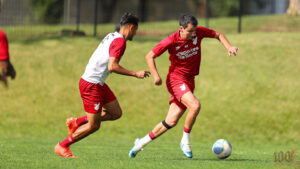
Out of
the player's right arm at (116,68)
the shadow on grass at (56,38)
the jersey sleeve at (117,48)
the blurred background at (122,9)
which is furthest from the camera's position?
the blurred background at (122,9)

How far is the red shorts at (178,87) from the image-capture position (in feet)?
28.0

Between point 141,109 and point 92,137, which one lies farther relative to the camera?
point 141,109

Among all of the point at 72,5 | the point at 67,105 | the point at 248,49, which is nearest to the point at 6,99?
the point at 67,105

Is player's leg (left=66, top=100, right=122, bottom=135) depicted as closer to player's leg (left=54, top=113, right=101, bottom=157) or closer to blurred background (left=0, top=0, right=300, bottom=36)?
player's leg (left=54, top=113, right=101, bottom=157)

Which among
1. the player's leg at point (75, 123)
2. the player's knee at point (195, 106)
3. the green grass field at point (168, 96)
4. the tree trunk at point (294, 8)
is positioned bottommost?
the green grass field at point (168, 96)

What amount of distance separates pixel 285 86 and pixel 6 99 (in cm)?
971

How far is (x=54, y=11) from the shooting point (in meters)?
38.6

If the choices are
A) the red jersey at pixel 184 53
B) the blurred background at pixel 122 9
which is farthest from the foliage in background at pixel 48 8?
Result: the red jersey at pixel 184 53

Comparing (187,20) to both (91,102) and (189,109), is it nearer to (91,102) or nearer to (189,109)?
Result: (189,109)

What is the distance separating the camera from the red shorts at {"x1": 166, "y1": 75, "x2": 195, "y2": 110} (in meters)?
8.53

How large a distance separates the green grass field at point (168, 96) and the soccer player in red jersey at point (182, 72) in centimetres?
526

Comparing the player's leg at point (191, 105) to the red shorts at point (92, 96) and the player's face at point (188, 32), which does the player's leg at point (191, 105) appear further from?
the red shorts at point (92, 96)

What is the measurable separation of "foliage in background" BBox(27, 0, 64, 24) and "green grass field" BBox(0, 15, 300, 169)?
52.7 ft

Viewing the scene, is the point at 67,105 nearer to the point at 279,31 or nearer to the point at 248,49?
the point at 248,49
